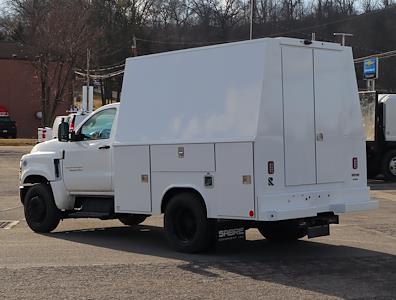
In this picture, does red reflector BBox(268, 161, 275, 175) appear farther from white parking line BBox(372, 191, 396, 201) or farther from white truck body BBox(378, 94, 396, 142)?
white truck body BBox(378, 94, 396, 142)

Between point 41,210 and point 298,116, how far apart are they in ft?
16.5

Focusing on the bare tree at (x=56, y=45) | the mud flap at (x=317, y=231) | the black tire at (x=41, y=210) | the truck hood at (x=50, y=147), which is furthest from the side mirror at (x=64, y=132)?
the bare tree at (x=56, y=45)

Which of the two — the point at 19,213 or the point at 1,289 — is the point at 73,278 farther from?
the point at 19,213

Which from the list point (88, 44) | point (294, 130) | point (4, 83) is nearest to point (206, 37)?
point (88, 44)

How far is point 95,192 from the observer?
10422 millimetres

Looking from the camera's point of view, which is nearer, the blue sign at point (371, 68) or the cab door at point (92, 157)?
the cab door at point (92, 157)

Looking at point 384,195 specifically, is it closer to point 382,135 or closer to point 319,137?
point 382,135

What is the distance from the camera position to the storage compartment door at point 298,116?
27.1ft

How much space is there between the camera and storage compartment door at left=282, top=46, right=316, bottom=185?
8.27 meters

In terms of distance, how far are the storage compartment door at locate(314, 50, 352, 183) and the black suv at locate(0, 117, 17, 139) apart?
156ft

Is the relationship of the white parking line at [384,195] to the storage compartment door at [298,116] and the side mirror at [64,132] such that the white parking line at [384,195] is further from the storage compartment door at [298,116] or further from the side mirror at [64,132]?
the side mirror at [64,132]

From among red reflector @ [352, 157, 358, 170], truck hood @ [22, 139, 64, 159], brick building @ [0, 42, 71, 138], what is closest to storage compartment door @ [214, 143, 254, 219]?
red reflector @ [352, 157, 358, 170]

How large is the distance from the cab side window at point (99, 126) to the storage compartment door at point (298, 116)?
3.23m

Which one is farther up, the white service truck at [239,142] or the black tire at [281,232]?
the white service truck at [239,142]
